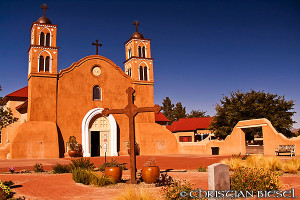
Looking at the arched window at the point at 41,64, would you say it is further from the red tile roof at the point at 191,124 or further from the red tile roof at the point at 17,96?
the red tile roof at the point at 191,124

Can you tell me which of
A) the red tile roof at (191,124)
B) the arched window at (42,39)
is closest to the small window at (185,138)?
the red tile roof at (191,124)

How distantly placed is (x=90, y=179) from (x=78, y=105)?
1932 cm

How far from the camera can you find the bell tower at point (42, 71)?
26688 mm

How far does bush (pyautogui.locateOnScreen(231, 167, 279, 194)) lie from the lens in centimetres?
751

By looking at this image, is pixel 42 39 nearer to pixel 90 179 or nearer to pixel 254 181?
pixel 90 179

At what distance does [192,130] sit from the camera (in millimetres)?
50156

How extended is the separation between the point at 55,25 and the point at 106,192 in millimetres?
24356

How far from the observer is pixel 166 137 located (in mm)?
31578

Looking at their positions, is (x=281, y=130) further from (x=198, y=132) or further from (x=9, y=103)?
(x=9, y=103)

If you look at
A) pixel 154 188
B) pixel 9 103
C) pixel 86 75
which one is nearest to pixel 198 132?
pixel 86 75

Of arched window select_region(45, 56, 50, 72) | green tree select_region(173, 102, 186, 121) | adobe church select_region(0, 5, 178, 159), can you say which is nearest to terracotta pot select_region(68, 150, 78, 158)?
adobe church select_region(0, 5, 178, 159)

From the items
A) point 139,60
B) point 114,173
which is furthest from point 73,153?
point 114,173

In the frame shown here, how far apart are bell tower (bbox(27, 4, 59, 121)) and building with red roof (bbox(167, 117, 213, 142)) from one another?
28172mm

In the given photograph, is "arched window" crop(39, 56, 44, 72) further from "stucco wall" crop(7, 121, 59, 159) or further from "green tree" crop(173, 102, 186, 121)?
"green tree" crop(173, 102, 186, 121)
